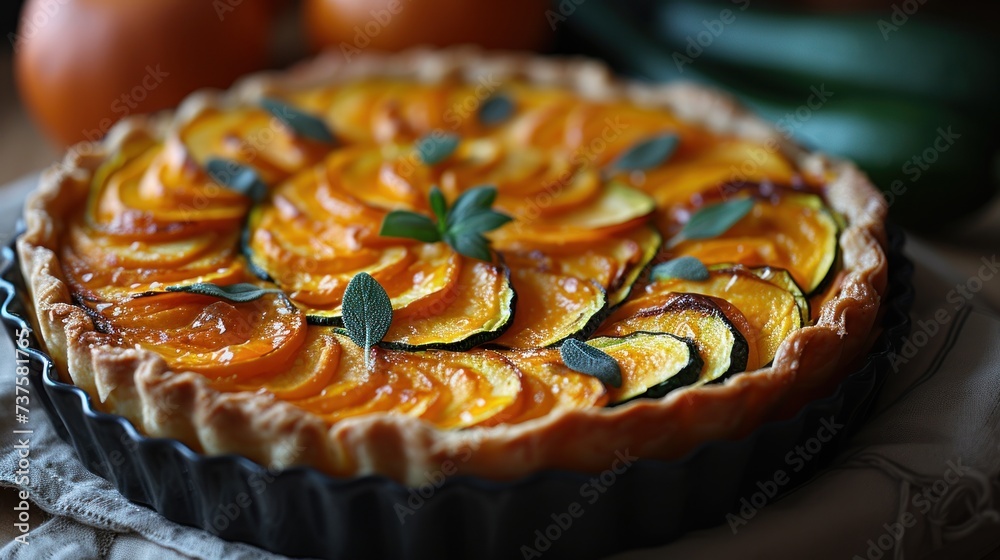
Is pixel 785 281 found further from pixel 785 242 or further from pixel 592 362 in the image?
pixel 592 362

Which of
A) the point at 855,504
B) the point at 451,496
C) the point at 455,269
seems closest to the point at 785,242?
the point at 855,504

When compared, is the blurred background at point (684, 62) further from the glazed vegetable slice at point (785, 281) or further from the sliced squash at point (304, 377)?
the sliced squash at point (304, 377)

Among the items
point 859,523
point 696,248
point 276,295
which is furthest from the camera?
point 696,248

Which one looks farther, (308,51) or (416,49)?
(308,51)

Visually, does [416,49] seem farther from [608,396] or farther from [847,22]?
[608,396]

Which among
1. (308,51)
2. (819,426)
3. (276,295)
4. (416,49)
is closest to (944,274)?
(819,426)

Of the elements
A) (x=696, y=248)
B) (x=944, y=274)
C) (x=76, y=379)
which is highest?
(x=76, y=379)

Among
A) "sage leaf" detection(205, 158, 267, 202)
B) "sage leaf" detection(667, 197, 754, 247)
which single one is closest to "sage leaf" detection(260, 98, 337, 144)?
"sage leaf" detection(205, 158, 267, 202)
